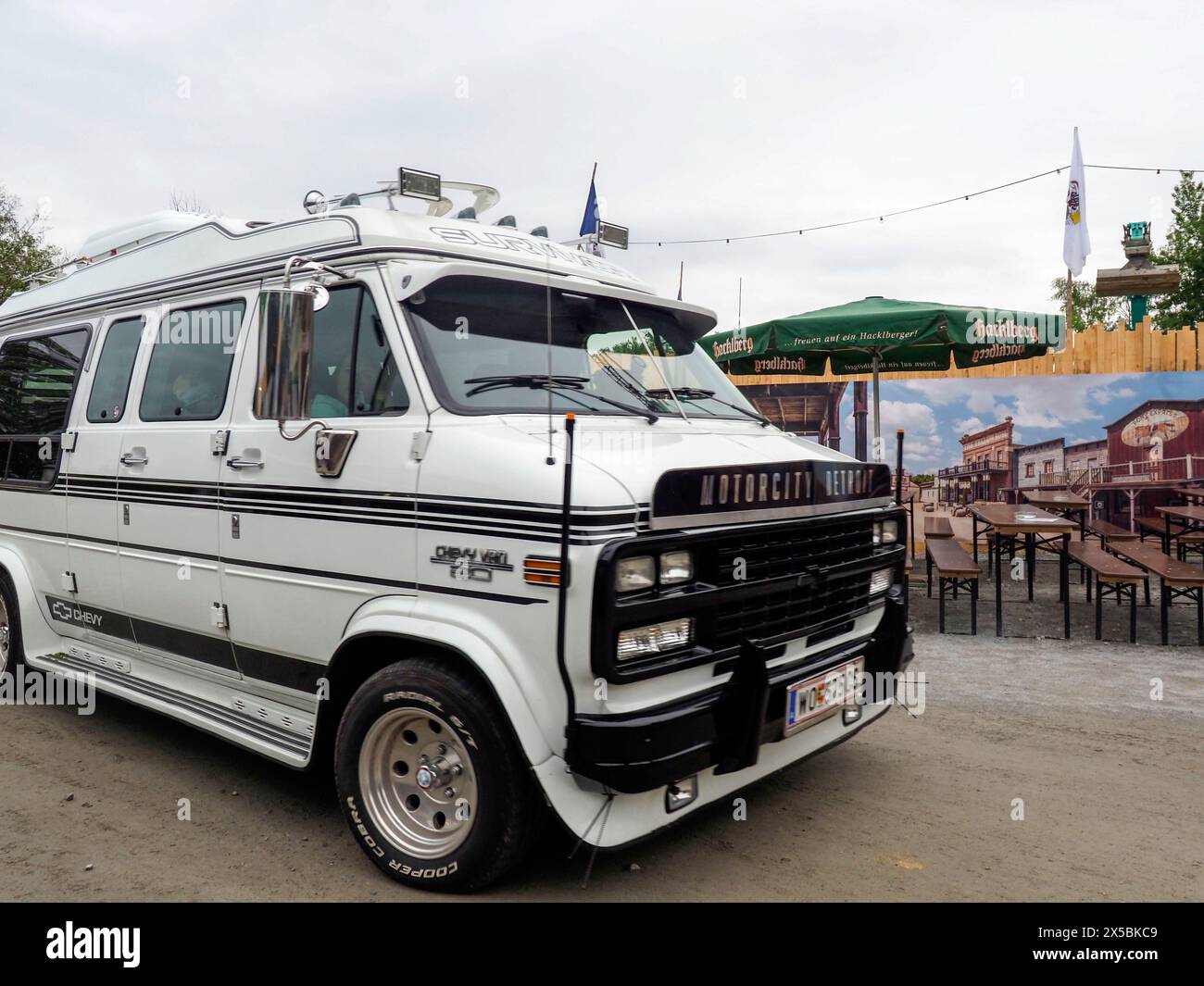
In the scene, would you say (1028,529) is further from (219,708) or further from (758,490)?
(219,708)

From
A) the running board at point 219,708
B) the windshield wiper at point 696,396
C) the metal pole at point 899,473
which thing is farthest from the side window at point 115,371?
the metal pole at point 899,473

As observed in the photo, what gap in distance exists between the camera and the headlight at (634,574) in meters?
2.80

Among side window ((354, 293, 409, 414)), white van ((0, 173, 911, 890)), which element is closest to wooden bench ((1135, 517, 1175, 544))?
white van ((0, 173, 911, 890))

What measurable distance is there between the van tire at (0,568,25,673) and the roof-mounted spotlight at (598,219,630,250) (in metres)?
4.05

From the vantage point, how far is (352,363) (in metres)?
3.59

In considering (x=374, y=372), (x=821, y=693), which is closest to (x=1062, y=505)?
(x=821, y=693)

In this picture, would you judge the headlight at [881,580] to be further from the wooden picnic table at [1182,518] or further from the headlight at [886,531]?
the wooden picnic table at [1182,518]

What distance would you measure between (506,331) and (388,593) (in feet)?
3.82

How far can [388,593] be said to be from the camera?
10.9 ft

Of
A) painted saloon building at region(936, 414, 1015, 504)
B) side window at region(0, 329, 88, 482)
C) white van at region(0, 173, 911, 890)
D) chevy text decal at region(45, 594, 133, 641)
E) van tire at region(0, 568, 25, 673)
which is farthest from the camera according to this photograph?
painted saloon building at region(936, 414, 1015, 504)

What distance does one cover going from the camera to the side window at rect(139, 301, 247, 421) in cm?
414

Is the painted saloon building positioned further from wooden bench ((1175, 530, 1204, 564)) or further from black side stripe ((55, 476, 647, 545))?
black side stripe ((55, 476, 647, 545))
